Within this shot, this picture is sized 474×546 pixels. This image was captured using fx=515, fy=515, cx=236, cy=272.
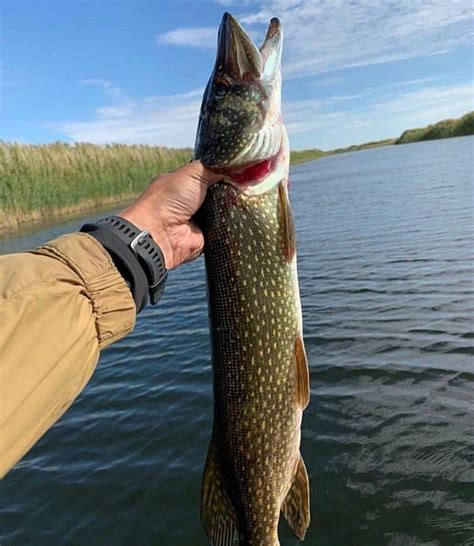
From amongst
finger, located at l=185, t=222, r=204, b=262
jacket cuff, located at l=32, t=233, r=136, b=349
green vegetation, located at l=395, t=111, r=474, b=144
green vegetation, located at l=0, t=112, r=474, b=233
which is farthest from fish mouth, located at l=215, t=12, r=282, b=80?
green vegetation, located at l=395, t=111, r=474, b=144

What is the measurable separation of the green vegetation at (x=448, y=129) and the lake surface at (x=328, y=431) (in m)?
59.1

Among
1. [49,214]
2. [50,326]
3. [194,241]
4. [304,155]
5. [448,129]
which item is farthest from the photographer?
[304,155]

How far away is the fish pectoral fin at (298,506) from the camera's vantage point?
96.7 inches

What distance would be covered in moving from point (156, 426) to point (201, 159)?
3475 millimetres

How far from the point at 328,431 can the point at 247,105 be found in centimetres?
321

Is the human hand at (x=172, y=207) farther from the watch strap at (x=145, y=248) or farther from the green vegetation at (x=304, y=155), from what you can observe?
the green vegetation at (x=304, y=155)

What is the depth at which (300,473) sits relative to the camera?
2.52 metres

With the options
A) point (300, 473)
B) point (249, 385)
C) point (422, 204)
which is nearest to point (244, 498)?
point (300, 473)

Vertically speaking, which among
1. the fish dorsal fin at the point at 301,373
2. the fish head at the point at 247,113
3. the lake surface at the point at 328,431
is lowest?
the lake surface at the point at 328,431

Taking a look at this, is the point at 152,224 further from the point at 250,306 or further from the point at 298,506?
the point at 298,506

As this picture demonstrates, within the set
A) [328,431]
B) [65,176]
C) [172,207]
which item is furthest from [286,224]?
[65,176]

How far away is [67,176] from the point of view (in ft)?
83.6

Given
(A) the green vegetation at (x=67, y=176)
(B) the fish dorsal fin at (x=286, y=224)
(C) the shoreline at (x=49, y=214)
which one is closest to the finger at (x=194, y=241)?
(B) the fish dorsal fin at (x=286, y=224)

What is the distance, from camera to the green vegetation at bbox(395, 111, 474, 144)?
60.5 meters
